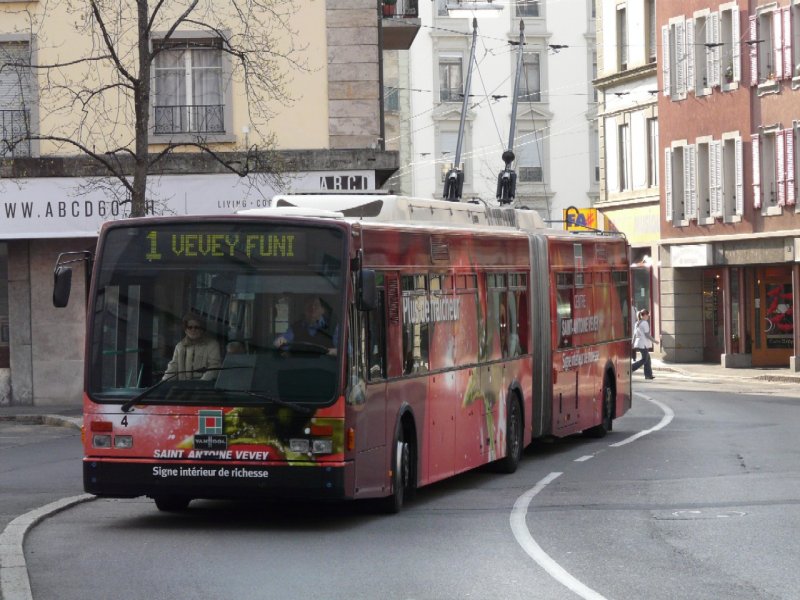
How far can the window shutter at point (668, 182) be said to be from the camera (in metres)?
54.7

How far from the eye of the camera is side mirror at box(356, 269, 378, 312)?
14461 millimetres

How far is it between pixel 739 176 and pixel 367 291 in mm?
37399

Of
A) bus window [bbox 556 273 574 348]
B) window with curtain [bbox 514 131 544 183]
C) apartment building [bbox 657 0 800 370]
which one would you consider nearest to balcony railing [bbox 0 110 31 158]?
bus window [bbox 556 273 574 348]

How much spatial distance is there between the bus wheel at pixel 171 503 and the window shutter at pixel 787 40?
33676mm

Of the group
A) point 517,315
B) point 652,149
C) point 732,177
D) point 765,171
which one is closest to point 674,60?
point 652,149

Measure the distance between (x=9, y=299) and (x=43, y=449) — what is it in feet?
29.2

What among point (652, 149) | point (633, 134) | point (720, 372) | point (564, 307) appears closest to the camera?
point (564, 307)

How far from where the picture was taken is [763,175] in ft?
161

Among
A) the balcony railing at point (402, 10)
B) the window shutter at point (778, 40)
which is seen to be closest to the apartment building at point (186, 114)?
the balcony railing at point (402, 10)

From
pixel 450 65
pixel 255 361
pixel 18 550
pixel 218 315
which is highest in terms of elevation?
pixel 450 65

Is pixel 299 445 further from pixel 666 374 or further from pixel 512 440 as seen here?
pixel 666 374

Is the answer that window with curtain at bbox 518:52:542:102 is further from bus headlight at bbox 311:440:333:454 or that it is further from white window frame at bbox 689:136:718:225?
bus headlight at bbox 311:440:333:454

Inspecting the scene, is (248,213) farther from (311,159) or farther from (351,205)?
(311,159)

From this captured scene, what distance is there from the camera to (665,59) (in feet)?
180
